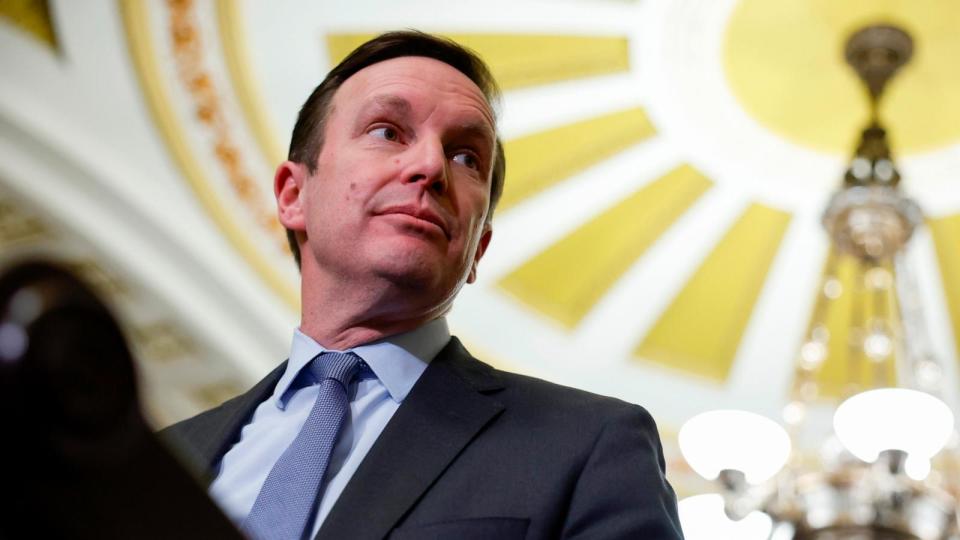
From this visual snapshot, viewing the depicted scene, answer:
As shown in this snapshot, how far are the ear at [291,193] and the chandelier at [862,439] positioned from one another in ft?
10.9

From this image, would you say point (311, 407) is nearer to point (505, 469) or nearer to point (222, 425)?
point (222, 425)

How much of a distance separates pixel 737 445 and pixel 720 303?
7.32ft

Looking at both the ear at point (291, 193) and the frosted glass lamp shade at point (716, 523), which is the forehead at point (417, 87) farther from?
the frosted glass lamp shade at point (716, 523)

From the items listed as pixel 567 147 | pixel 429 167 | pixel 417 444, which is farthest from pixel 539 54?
pixel 417 444

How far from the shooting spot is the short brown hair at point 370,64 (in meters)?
2.03

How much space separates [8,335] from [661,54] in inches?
227

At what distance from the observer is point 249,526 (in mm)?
1450

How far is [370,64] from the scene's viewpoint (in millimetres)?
2037

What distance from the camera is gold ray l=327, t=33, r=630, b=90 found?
238 inches

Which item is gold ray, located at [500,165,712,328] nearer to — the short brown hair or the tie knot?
the short brown hair

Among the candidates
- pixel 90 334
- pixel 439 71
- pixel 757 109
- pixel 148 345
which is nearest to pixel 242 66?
pixel 148 345

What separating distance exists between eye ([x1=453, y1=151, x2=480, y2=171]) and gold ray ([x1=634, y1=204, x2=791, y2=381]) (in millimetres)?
5279

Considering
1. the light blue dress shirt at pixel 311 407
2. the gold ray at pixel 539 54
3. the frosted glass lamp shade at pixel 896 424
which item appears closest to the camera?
the light blue dress shirt at pixel 311 407

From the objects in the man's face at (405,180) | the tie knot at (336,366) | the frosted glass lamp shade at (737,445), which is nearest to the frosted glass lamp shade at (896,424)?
the frosted glass lamp shade at (737,445)
